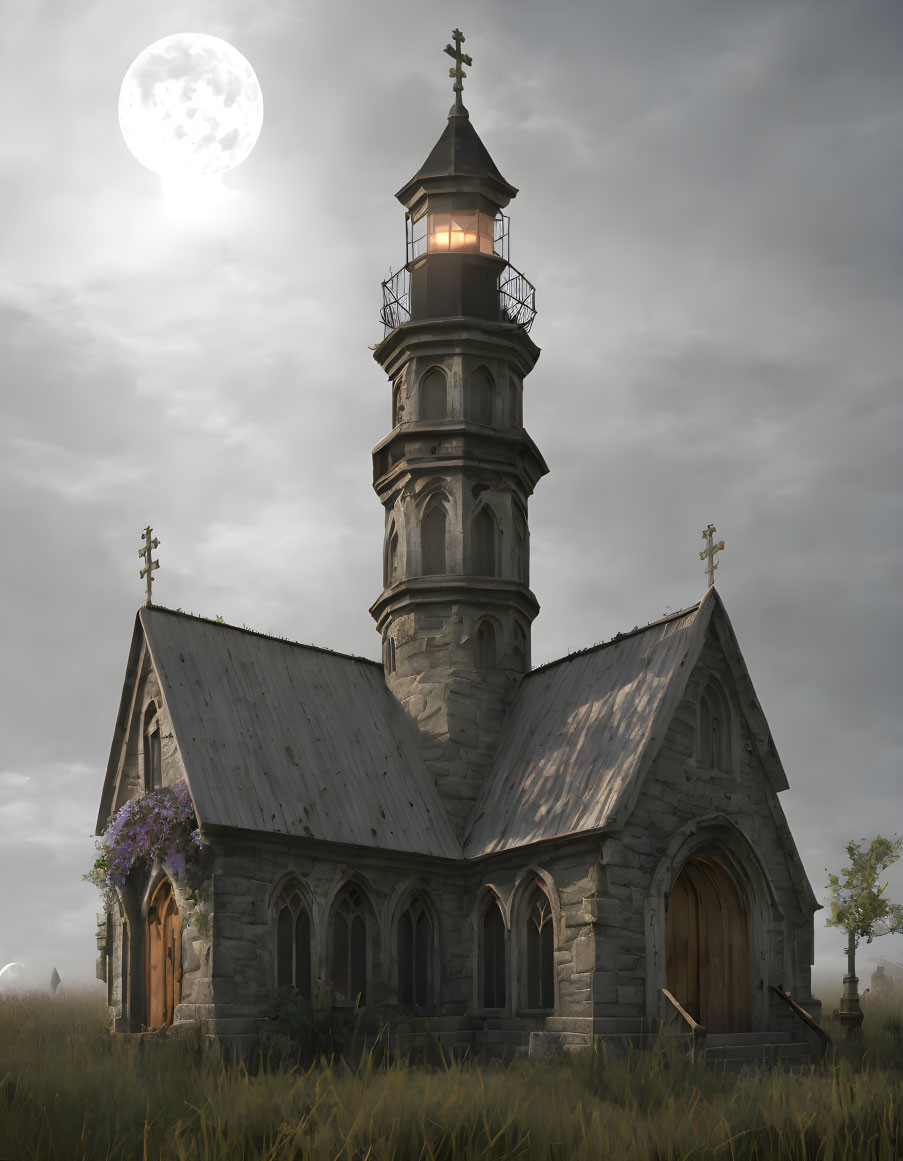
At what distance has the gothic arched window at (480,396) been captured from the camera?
29344 mm

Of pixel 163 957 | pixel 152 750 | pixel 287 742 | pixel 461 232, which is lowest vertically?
pixel 163 957

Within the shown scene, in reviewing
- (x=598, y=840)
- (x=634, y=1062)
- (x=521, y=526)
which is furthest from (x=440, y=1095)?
(x=521, y=526)

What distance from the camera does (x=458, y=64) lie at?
107 ft

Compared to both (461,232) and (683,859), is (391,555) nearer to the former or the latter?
(461,232)

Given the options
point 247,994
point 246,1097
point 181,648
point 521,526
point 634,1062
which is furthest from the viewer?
point 521,526

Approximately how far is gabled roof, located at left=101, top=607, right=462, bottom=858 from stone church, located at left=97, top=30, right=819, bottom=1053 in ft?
0.18

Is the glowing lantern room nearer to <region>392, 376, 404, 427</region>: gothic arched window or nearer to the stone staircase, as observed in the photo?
<region>392, 376, 404, 427</region>: gothic arched window

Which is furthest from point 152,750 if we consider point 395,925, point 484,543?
point 484,543

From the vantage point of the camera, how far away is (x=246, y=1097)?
529 inches

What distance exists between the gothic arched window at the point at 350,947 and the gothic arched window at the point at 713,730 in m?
6.62

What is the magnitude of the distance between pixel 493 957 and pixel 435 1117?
11.2 meters

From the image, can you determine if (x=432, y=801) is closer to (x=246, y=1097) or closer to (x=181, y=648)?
(x=181, y=648)

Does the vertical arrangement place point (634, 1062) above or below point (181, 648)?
below

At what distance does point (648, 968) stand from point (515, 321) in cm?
1534
